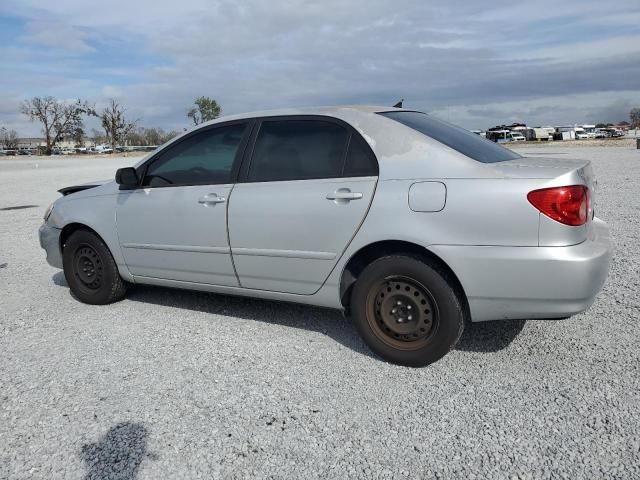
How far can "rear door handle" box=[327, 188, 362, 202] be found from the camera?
3.50 m

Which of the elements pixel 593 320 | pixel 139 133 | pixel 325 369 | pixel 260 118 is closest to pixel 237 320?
pixel 325 369

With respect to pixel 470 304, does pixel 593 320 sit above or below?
below

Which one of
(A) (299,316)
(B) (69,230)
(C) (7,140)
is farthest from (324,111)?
(C) (7,140)

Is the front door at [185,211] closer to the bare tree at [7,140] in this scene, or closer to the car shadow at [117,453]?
the car shadow at [117,453]

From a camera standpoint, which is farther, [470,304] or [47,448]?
[470,304]

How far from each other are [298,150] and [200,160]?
36.1 inches

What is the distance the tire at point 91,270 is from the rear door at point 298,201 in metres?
1.46

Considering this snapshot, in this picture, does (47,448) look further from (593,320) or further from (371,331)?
(593,320)

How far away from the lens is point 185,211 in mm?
4270

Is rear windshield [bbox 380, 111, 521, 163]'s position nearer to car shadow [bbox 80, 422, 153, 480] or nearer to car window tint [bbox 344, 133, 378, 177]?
car window tint [bbox 344, 133, 378, 177]

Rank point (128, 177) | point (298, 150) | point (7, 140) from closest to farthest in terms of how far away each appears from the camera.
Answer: point (298, 150) < point (128, 177) < point (7, 140)

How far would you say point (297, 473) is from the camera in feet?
8.15

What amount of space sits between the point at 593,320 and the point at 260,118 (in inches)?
117

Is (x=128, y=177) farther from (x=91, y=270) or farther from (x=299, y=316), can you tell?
(x=299, y=316)
